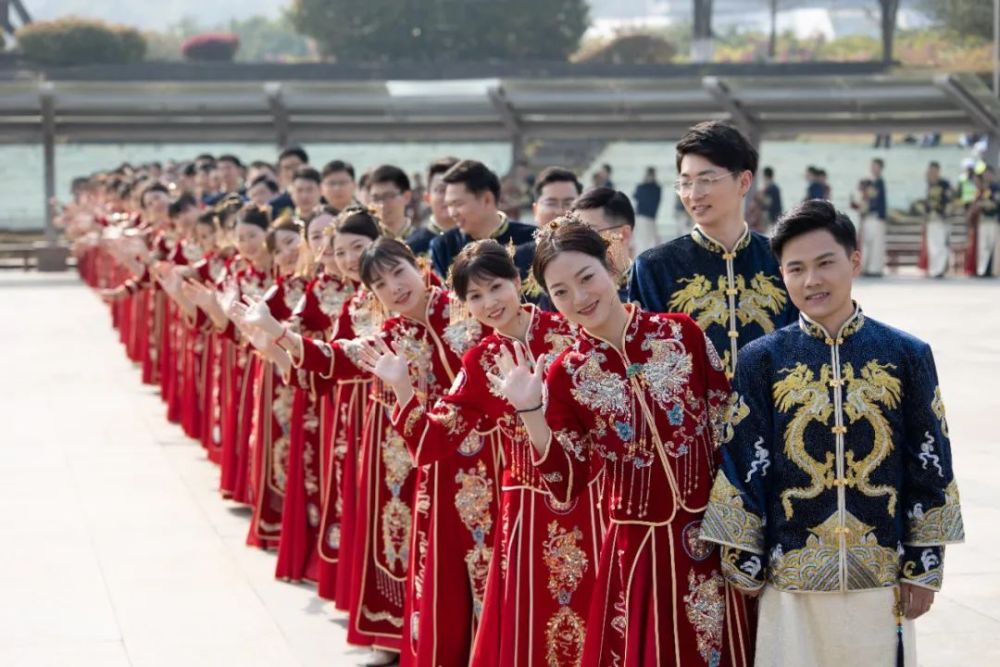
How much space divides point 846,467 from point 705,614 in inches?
20.6

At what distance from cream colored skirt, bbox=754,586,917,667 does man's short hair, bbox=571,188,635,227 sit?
2.26m

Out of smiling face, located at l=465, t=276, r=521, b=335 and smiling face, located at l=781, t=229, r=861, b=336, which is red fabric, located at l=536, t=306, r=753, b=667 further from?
smiling face, located at l=465, t=276, r=521, b=335

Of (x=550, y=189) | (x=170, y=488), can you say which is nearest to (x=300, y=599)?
(x=550, y=189)

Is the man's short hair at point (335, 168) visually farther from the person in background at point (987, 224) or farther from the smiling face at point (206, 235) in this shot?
the person in background at point (987, 224)

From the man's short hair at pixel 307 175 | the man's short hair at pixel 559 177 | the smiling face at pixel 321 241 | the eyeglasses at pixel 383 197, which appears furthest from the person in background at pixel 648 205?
the man's short hair at pixel 559 177

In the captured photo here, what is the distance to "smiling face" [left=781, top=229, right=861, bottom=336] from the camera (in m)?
4.00

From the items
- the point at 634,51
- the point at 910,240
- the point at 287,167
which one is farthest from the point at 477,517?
the point at 634,51

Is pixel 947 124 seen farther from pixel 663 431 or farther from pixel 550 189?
pixel 663 431

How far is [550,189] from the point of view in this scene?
6.91 metres

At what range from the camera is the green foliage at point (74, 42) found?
45312mm

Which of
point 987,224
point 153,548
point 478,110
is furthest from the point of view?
point 478,110

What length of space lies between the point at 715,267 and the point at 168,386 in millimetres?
8651

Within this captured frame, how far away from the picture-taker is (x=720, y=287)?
505 centimetres

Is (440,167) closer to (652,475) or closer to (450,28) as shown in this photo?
(652,475)
